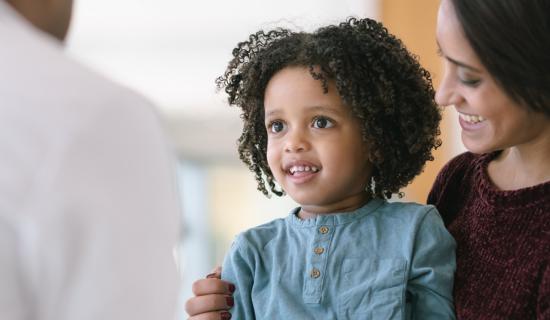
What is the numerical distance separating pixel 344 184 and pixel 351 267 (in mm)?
141

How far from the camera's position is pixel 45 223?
742 millimetres

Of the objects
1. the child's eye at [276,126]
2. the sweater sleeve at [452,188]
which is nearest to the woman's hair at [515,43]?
the sweater sleeve at [452,188]

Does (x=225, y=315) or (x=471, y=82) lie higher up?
(x=471, y=82)

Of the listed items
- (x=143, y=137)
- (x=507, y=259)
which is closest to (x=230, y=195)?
(x=507, y=259)

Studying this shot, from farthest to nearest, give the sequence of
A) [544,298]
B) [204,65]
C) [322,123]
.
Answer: [204,65] < [322,123] < [544,298]

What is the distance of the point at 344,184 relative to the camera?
4.47 ft

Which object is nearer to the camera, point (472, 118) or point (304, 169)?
point (472, 118)

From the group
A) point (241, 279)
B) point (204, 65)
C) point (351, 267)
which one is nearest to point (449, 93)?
point (351, 267)

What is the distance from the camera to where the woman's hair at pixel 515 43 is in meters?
1.16

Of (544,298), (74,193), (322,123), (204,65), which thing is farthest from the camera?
(204,65)

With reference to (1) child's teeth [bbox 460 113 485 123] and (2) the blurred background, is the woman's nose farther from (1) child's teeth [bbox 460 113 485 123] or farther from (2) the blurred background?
(2) the blurred background

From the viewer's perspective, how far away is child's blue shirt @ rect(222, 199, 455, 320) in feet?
4.16

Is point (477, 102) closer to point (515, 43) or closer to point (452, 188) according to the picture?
point (515, 43)

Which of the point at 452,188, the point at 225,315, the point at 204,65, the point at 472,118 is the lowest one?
the point at 225,315
